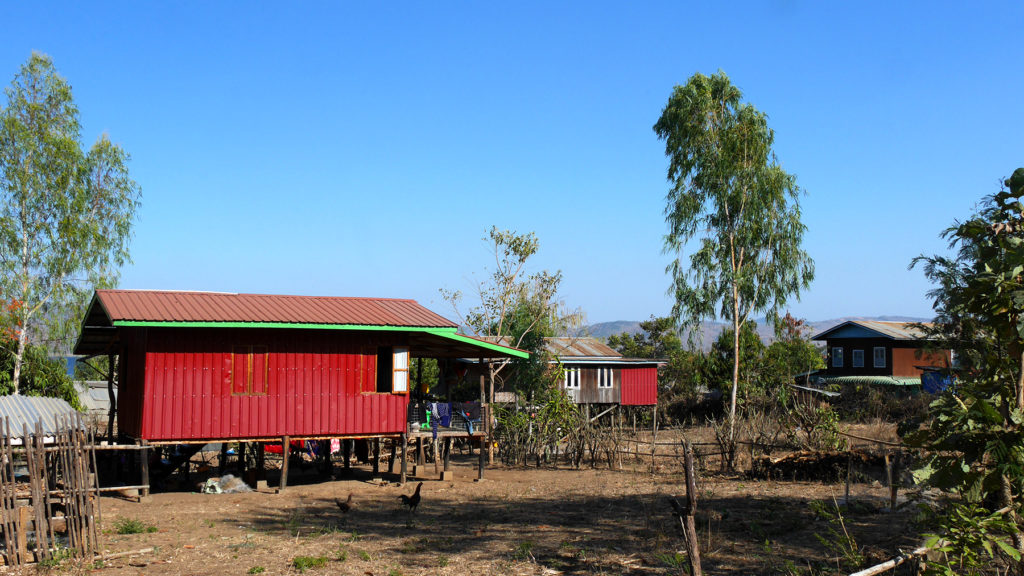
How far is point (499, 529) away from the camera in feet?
48.8

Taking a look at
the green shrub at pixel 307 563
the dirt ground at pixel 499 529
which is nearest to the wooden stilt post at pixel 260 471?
the dirt ground at pixel 499 529

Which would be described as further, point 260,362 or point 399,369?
point 399,369

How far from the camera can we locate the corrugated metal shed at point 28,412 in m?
16.6

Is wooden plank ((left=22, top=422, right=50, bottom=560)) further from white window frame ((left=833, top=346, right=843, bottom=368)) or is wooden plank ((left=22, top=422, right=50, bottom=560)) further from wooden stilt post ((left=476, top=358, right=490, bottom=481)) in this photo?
white window frame ((left=833, top=346, right=843, bottom=368))

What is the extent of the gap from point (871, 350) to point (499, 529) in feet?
116

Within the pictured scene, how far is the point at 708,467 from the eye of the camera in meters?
22.6

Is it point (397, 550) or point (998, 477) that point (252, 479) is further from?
point (998, 477)

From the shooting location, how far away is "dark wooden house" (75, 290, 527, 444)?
1859 centimetres

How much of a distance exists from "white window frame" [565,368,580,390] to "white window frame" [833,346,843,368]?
16091 mm

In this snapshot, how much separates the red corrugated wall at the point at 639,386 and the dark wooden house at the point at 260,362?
2032 cm

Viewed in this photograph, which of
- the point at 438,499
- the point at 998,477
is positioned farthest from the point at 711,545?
the point at 438,499

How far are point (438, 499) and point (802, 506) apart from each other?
7.81 metres

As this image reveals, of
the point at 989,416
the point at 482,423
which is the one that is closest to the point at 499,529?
the point at 482,423

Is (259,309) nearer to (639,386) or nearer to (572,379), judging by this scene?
(572,379)
